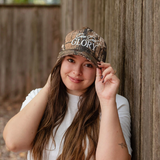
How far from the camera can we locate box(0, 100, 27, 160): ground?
3784 millimetres

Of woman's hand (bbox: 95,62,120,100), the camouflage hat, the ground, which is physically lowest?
the ground

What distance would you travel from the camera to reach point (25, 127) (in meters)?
1.73

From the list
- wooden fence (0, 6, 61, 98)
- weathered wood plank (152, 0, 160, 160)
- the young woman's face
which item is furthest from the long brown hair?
wooden fence (0, 6, 61, 98)

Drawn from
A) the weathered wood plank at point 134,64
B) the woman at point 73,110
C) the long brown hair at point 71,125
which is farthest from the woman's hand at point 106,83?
the long brown hair at point 71,125

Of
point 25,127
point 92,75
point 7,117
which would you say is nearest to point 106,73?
point 92,75

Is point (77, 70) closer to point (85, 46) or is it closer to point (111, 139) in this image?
point (85, 46)

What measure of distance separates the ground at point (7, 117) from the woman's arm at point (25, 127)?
223 cm

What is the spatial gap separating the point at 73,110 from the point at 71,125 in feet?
0.50

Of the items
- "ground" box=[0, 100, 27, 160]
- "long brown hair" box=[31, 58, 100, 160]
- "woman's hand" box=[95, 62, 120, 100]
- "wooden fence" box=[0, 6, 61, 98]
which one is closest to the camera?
"woman's hand" box=[95, 62, 120, 100]

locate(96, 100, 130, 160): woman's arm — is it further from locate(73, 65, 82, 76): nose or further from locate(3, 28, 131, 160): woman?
locate(73, 65, 82, 76): nose

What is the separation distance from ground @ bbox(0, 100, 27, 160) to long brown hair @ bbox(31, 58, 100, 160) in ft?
7.35

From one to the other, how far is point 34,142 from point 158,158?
106cm

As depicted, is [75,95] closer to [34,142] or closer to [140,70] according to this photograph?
[34,142]

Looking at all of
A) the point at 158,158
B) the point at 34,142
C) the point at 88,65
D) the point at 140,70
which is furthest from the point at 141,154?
the point at 34,142
